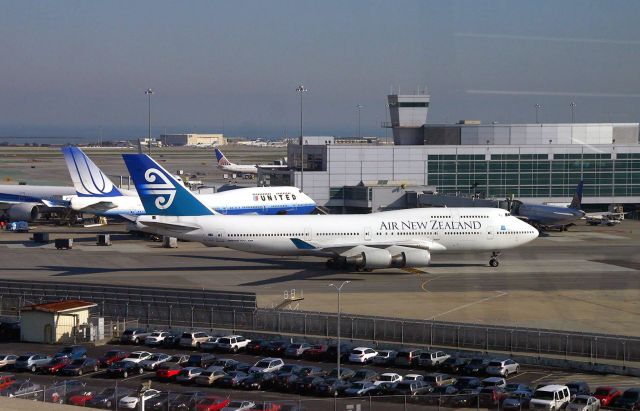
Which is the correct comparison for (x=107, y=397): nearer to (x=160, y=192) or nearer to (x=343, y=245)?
(x=343, y=245)

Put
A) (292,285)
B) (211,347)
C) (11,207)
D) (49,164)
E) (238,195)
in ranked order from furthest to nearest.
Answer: (49,164) → (11,207) → (238,195) → (292,285) → (211,347)

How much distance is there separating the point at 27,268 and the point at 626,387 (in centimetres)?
3855

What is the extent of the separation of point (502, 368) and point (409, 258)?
22506 millimetres

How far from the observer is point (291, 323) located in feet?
132

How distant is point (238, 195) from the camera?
79375 mm

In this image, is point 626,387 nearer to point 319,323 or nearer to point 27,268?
point 319,323

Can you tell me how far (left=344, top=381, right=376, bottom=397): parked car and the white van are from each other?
4989mm

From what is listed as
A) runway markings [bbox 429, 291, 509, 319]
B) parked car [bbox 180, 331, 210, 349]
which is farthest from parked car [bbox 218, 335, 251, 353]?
runway markings [bbox 429, 291, 509, 319]

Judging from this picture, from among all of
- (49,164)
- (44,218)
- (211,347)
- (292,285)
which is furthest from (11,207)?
(49,164)

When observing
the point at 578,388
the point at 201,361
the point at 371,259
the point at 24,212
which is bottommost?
the point at 201,361

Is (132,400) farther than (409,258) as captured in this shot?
No

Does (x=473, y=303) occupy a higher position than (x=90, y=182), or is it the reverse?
(x=90, y=182)

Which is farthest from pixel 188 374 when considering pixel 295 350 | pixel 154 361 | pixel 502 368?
pixel 502 368

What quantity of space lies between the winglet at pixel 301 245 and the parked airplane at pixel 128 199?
18769 mm
